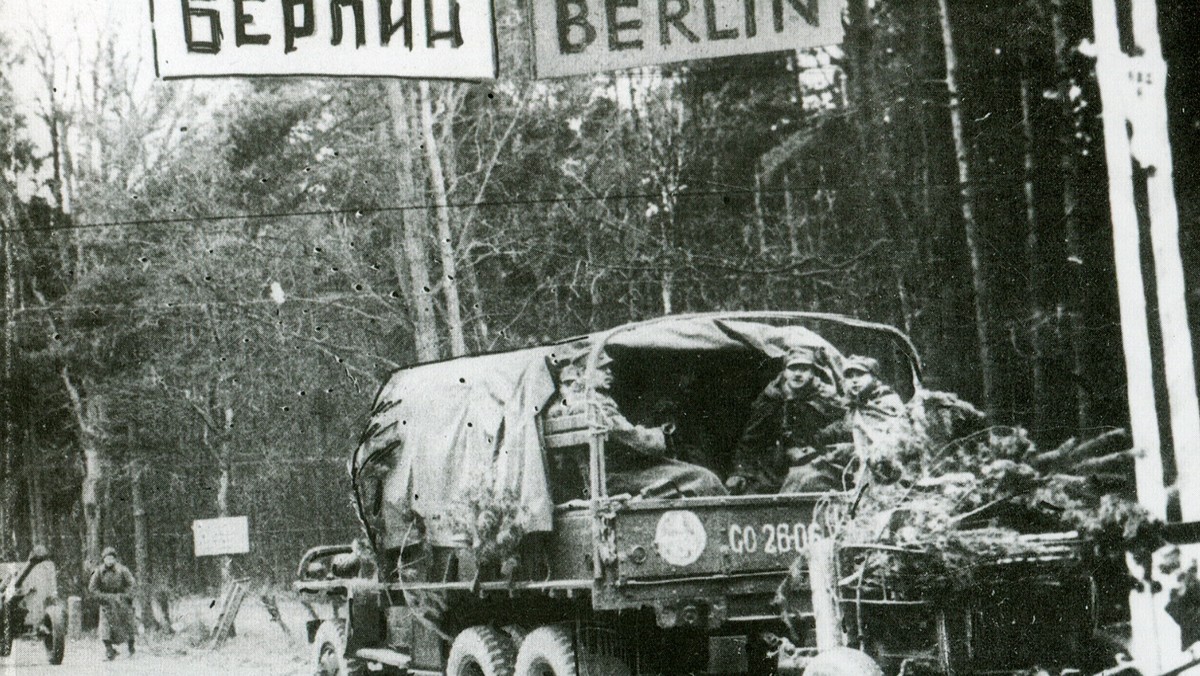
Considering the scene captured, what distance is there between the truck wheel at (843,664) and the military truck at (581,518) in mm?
659

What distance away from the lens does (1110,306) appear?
828 cm

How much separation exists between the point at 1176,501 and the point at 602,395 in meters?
3.35

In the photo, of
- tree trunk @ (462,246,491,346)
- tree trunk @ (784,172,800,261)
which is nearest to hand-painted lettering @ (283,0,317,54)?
tree trunk @ (462,246,491,346)

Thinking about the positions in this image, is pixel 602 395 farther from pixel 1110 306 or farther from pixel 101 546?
pixel 101 546

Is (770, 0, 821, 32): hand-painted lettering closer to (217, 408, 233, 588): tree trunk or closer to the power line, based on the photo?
the power line

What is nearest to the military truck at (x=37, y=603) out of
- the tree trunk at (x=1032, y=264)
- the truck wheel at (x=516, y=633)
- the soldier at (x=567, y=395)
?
the truck wheel at (x=516, y=633)

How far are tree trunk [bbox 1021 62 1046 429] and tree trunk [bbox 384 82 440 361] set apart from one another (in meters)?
5.28

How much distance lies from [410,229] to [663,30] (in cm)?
476

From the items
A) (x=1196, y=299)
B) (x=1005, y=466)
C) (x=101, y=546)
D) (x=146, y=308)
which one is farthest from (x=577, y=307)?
(x=1005, y=466)

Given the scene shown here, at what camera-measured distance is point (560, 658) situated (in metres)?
7.04

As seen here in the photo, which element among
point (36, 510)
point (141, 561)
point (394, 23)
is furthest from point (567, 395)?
point (141, 561)

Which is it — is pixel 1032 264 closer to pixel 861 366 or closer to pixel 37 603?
pixel 861 366

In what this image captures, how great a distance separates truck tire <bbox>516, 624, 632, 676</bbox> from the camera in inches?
273

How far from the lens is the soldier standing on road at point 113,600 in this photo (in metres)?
11.5
